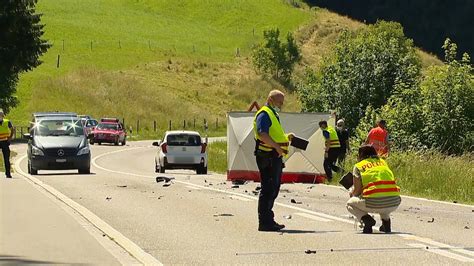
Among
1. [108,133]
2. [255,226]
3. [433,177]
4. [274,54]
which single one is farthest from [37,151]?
[274,54]

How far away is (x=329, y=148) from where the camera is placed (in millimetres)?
25672

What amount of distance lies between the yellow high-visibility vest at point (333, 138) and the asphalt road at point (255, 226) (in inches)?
83.3

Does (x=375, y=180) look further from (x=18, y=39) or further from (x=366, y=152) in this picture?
(x=18, y=39)

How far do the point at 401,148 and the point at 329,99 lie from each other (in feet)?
52.6

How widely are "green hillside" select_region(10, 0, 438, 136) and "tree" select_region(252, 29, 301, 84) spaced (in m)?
2.06

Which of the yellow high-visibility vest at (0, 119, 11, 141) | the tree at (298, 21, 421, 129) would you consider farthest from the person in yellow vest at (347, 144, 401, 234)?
the tree at (298, 21, 421, 129)

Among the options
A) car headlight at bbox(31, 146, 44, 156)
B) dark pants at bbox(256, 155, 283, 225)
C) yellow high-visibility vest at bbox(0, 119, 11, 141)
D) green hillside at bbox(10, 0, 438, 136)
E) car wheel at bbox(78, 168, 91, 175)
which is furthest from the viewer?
green hillside at bbox(10, 0, 438, 136)

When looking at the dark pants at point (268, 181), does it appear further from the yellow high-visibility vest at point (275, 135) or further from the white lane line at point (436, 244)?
the white lane line at point (436, 244)

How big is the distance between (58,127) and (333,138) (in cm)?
939

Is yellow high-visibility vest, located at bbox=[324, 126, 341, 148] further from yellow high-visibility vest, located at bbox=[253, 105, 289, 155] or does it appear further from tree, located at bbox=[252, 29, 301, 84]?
tree, located at bbox=[252, 29, 301, 84]

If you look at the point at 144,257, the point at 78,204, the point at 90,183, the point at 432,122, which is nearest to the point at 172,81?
the point at 432,122

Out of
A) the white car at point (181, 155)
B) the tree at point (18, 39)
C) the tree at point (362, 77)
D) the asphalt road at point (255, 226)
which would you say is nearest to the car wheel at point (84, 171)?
the white car at point (181, 155)

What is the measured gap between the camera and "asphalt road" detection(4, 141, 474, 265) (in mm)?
11164

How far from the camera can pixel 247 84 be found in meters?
113
